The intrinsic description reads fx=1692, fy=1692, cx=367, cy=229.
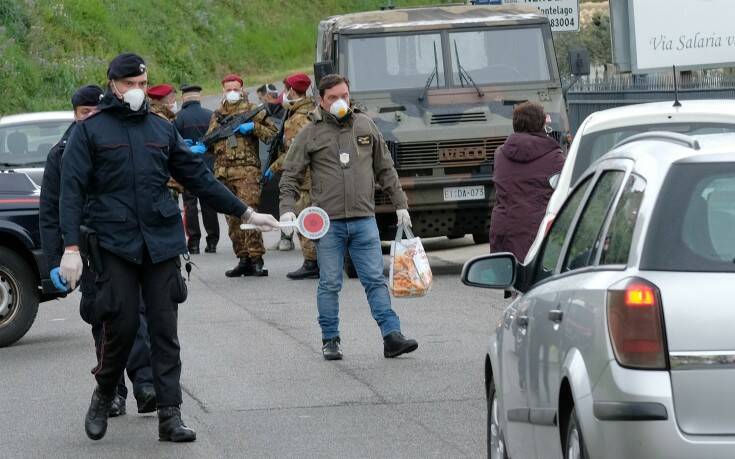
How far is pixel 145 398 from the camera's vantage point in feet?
31.2

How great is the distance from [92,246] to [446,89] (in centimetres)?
954

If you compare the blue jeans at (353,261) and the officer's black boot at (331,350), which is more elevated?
the blue jeans at (353,261)

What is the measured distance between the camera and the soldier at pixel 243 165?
58.2ft

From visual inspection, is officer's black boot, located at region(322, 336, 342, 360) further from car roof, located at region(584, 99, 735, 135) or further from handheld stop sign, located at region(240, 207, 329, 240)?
car roof, located at region(584, 99, 735, 135)

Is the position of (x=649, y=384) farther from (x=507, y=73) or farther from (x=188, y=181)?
(x=507, y=73)

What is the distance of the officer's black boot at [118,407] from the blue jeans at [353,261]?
2.07 meters

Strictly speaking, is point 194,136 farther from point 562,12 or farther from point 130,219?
point 130,219

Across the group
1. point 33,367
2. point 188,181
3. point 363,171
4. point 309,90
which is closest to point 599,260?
point 188,181

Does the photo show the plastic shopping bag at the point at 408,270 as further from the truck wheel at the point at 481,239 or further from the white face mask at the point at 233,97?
the truck wheel at the point at 481,239

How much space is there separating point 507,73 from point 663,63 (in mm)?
5696

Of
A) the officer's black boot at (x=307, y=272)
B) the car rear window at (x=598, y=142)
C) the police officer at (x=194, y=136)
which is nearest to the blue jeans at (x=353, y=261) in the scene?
the car rear window at (x=598, y=142)

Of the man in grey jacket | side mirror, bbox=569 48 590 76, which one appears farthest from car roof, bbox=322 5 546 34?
the man in grey jacket

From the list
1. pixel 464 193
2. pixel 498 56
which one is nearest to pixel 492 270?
pixel 464 193

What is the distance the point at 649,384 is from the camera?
4.71 meters
